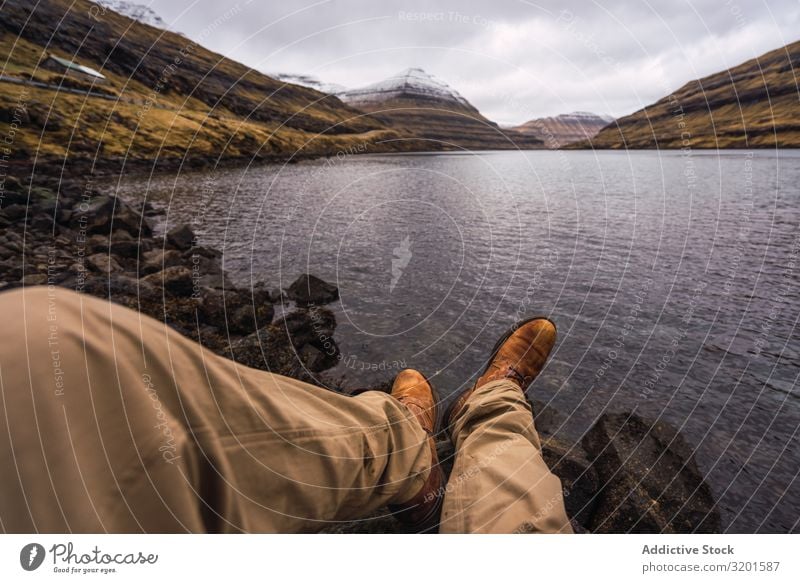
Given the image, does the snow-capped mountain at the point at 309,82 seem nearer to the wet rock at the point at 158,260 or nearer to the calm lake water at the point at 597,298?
the calm lake water at the point at 597,298

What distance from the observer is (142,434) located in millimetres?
1675

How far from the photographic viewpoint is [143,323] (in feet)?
6.19

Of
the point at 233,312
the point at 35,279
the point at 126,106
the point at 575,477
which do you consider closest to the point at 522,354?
the point at 575,477

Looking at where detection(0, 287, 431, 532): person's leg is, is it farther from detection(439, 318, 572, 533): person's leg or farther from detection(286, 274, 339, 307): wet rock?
detection(286, 274, 339, 307): wet rock

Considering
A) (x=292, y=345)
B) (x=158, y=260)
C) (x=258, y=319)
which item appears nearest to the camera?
(x=292, y=345)

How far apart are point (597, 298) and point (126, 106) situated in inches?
2780

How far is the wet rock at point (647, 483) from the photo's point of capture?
13.2 feet

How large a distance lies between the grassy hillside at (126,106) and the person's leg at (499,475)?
30.1ft

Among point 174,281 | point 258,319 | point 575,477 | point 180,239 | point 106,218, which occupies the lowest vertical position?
point 575,477

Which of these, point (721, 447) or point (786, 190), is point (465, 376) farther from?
point (786, 190)

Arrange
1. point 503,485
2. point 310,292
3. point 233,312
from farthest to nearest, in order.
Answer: point 310,292 < point 233,312 < point 503,485

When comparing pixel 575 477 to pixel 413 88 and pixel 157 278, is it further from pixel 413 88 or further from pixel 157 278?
pixel 413 88

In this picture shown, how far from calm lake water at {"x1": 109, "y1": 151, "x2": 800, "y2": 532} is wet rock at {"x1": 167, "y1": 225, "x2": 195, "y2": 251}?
2.95ft

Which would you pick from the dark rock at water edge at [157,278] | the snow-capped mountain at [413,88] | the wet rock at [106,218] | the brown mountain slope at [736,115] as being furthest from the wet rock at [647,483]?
the brown mountain slope at [736,115]
